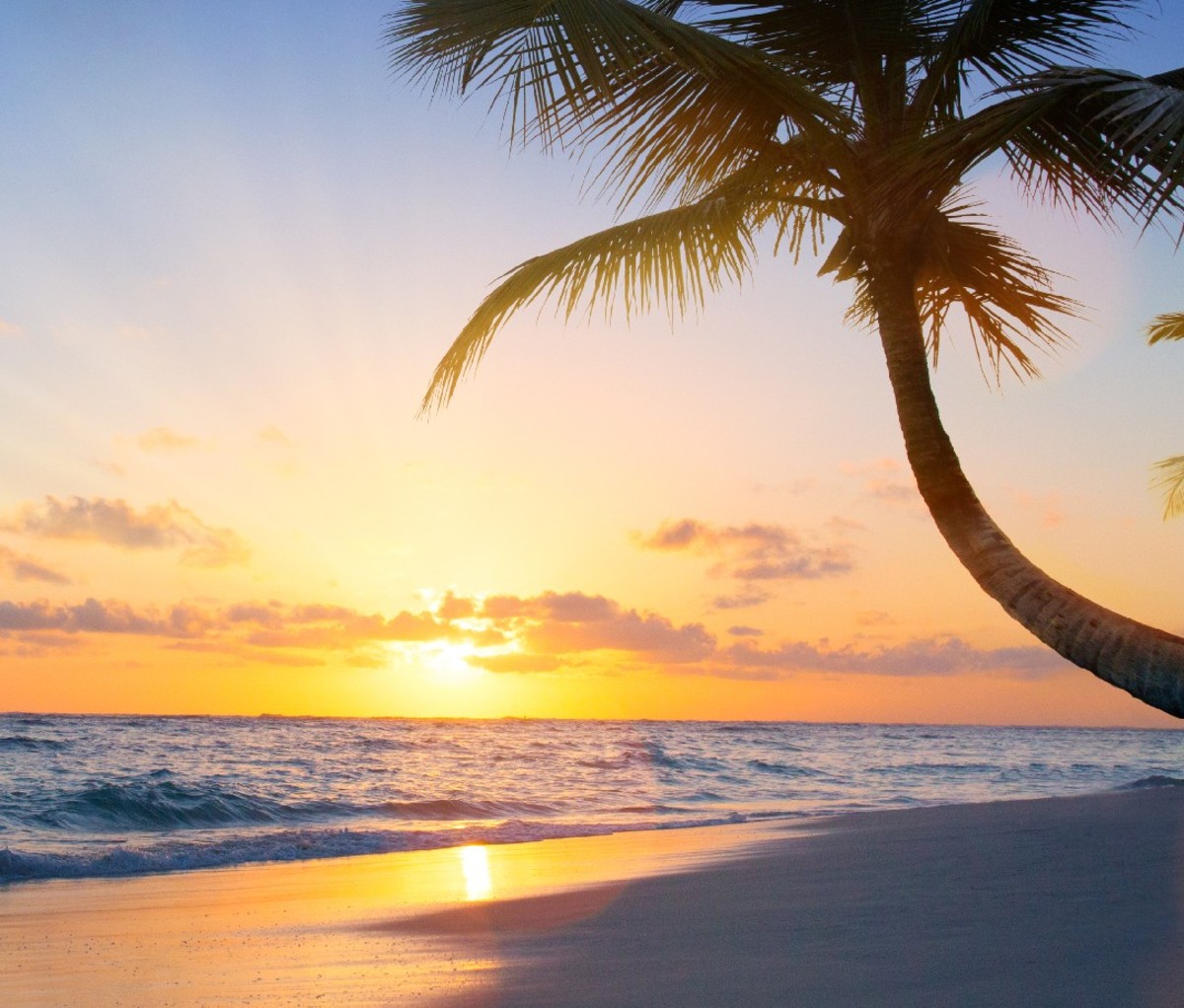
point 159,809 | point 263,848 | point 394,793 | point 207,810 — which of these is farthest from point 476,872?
point 394,793

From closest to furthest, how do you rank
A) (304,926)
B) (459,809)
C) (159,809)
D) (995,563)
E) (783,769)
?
(995,563), (304,926), (159,809), (459,809), (783,769)

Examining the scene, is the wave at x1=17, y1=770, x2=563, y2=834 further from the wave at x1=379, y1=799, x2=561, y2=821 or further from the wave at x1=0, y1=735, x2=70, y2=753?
the wave at x1=0, y1=735, x2=70, y2=753

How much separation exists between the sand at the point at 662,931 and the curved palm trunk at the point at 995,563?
113 cm

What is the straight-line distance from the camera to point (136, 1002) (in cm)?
471

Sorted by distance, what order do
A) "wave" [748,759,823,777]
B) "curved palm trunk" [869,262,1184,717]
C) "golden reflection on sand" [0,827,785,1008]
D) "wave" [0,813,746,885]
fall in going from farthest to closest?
"wave" [748,759,823,777], "wave" [0,813,746,885], "golden reflection on sand" [0,827,785,1008], "curved palm trunk" [869,262,1184,717]

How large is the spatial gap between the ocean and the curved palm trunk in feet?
34.2

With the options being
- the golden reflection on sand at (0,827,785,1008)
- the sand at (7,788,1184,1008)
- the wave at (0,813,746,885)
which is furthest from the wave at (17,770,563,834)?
the sand at (7,788,1184,1008)

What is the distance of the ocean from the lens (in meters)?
13.6

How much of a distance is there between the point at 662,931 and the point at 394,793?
54.0ft

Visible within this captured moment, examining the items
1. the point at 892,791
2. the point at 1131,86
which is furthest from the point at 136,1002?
the point at 892,791

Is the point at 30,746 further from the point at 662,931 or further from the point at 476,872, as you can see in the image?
the point at 662,931

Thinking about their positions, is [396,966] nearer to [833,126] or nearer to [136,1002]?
[136,1002]

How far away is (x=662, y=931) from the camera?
18.4 ft

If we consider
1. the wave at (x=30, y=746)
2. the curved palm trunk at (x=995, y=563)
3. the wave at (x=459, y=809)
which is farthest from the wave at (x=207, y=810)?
the curved palm trunk at (x=995, y=563)
